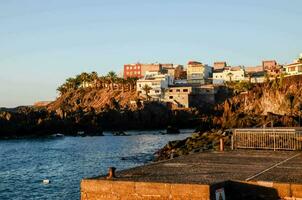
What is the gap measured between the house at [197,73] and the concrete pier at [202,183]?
553ft

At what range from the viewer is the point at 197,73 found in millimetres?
191125

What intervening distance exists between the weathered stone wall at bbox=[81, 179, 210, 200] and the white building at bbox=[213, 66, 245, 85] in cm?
16716

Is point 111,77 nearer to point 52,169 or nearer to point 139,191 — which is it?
point 52,169

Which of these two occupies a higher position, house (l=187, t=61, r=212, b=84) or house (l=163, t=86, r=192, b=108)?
house (l=187, t=61, r=212, b=84)

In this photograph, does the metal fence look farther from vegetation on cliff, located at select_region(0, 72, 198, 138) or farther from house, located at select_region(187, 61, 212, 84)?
house, located at select_region(187, 61, 212, 84)

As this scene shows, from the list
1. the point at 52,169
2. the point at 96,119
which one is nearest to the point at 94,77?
the point at 96,119

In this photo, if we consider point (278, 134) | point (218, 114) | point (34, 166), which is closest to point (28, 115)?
point (218, 114)

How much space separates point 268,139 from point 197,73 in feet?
537

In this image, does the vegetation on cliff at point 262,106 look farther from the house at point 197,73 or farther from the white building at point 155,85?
the house at point 197,73

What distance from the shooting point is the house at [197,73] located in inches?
7383

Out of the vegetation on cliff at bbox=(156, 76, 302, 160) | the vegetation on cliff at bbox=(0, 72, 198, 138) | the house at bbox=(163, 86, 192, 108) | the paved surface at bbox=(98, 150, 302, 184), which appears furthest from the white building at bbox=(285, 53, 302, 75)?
the paved surface at bbox=(98, 150, 302, 184)

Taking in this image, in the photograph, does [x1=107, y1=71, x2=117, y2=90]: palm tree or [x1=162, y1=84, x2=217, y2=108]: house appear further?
[x1=107, y1=71, x2=117, y2=90]: palm tree

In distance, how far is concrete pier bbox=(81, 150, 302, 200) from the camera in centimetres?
1366

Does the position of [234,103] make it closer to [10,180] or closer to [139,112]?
[139,112]
